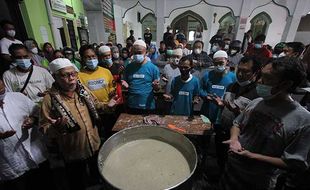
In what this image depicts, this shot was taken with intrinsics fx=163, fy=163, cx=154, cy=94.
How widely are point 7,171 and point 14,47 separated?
5.61 feet

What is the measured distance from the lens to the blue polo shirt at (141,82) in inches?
112

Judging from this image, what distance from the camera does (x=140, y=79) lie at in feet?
9.33

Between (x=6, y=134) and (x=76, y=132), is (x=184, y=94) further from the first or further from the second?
(x=6, y=134)

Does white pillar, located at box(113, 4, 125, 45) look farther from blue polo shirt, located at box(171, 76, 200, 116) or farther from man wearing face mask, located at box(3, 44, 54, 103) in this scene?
blue polo shirt, located at box(171, 76, 200, 116)

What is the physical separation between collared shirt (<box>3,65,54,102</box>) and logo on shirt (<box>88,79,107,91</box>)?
0.72 m

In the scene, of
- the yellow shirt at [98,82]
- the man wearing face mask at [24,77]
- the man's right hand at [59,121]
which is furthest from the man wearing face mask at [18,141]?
the yellow shirt at [98,82]

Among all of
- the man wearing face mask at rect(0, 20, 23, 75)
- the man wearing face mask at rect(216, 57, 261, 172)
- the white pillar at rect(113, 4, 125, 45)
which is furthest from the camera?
the white pillar at rect(113, 4, 125, 45)

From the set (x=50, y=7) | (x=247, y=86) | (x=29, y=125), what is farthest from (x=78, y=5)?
(x=247, y=86)

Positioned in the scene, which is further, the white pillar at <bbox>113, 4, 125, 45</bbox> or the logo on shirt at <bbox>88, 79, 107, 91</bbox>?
the white pillar at <bbox>113, 4, 125, 45</bbox>

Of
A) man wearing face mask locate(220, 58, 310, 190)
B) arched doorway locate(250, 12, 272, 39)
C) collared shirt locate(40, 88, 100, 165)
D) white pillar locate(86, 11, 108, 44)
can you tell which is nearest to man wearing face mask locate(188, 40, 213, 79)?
man wearing face mask locate(220, 58, 310, 190)

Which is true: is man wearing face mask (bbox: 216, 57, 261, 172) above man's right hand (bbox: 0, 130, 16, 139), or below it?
above

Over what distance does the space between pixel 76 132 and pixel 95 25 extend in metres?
11.1

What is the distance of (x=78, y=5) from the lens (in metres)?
9.23

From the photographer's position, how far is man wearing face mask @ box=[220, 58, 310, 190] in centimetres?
117
